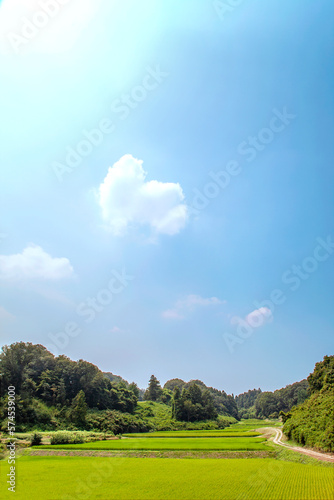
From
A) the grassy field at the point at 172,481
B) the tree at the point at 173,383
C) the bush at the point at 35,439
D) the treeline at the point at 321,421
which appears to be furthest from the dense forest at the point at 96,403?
the tree at the point at 173,383

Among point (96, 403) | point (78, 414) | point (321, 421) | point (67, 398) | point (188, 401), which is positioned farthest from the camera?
point (188, 401)

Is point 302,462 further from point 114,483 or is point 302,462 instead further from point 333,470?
point 114,483

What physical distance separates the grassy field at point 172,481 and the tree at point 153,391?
84389 millimetres

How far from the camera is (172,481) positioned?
67.8 ft

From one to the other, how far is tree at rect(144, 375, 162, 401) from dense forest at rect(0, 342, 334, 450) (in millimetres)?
13987

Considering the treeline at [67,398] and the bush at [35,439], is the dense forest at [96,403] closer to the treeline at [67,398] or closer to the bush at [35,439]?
the treeline at [67,398]

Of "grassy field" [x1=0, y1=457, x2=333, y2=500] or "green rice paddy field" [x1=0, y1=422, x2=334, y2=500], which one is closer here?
"grassy field" [x1=0, y1=457, x2=333, y2=500]

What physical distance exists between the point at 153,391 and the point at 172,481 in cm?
9464

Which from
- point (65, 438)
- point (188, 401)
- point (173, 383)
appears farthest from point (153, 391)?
point (65, 438)

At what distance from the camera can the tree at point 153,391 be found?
351ft

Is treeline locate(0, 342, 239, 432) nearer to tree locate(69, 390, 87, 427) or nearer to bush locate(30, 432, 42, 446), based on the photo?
tree locate(69, 390, 87, 427)

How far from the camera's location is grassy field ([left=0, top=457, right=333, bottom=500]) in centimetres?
1745

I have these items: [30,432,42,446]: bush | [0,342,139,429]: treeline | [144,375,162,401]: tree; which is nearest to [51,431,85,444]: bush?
[30,432,42,446]: bush

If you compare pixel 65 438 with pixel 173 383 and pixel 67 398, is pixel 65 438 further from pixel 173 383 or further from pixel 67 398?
pixel 173 383
